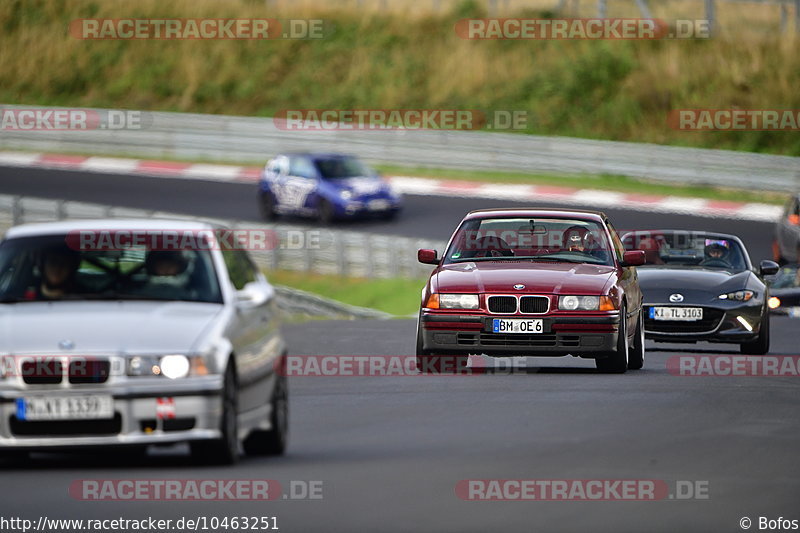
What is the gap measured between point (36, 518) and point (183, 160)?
3662cm

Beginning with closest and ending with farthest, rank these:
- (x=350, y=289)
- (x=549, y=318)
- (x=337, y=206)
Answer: (x=549, y=318) → (x=350, y=289) → (x=337, y=206)

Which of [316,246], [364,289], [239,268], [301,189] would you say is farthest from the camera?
[301,189]

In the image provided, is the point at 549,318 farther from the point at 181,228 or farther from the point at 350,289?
the point at 350,289

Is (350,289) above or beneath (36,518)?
beneath

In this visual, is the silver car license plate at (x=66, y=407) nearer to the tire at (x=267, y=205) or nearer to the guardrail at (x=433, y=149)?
the tire at (x=267, y=205)

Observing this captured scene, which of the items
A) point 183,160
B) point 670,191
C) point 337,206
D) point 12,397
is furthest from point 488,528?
point 183,160

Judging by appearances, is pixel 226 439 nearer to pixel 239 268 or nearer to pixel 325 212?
pixel 239 268

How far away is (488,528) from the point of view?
7582 mm

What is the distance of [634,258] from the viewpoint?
15570 millimetres

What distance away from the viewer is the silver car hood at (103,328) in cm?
898

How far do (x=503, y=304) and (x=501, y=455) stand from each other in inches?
188

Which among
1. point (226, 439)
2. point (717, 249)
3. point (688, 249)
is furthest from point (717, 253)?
point (226, 439)

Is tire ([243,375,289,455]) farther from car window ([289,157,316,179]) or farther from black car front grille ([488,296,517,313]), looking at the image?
car window ([289,157,316,179])

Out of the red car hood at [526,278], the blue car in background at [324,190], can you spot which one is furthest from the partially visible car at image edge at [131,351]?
the blue car in background at [324,190]
